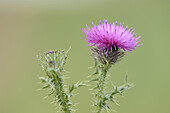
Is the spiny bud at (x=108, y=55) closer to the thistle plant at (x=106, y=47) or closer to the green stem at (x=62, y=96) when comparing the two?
the thistle plant at (x=106, y=47)

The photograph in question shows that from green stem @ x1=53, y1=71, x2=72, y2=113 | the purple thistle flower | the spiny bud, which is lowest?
green stem @ x1=53, y1=71, x2=72, y2=113

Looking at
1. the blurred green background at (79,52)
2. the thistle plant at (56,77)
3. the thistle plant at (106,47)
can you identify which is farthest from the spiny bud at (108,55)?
the blurred green background at (79,52)

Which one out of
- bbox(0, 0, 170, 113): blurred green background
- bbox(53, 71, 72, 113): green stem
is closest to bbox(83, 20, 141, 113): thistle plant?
bbox(53, 71, 72, 113): green stem

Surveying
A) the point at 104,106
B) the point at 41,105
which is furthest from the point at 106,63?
the point at 41,105

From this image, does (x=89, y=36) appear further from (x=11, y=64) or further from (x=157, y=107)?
(x=11, y=64)

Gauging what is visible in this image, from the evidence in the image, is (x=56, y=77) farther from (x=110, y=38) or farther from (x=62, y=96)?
(x=110, y=38)

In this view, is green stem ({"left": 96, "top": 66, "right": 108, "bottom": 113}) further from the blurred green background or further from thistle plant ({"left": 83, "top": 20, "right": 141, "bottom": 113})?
the blurred green background

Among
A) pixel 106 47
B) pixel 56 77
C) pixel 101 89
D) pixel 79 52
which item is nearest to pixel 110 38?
pixel 106 47

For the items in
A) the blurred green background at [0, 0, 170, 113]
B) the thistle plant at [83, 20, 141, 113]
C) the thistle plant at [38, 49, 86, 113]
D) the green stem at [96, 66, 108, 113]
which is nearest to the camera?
the thistle plant at [38, 49, 86, 113]
